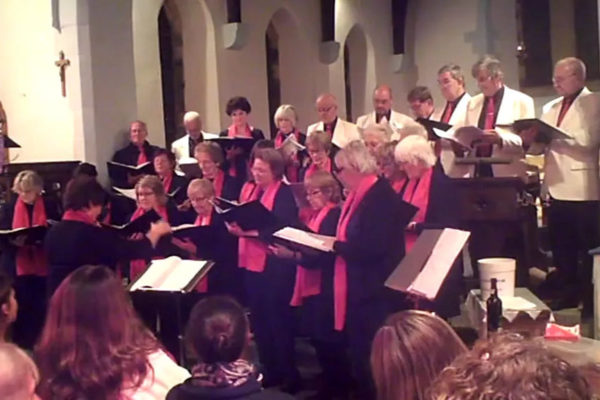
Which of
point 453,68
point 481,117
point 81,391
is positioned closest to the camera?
point 81,391

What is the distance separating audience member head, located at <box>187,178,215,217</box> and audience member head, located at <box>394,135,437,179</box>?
127 centimetres

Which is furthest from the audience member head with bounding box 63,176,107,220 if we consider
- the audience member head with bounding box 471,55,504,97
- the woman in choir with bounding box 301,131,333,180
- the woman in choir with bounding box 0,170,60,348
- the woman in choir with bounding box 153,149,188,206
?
the audience member head with bounding box 471,55,504,97

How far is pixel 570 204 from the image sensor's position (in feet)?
17.7

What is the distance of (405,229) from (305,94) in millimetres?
7221

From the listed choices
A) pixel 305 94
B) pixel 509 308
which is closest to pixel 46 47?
pixel 305 94

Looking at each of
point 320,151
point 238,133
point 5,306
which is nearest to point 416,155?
point 320,151

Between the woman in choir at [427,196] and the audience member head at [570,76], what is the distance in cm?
116

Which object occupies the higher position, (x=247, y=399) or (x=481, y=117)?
(x=481, y=117)

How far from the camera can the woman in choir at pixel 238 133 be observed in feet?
21.5

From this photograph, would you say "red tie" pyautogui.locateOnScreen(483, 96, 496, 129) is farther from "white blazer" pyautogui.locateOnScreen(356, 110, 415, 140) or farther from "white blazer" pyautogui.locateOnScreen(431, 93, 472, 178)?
"white blazer" pyautogui.locateOnScreen(356, 110, 415, 140)

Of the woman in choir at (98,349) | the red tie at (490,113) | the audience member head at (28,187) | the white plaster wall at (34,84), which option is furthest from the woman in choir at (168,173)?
the woman in choir at (98,349)

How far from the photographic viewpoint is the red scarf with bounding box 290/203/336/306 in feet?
15.1

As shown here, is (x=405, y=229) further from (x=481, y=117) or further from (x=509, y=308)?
(x=481, y=117)

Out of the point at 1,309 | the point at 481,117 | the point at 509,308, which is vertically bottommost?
the point at 509,308
